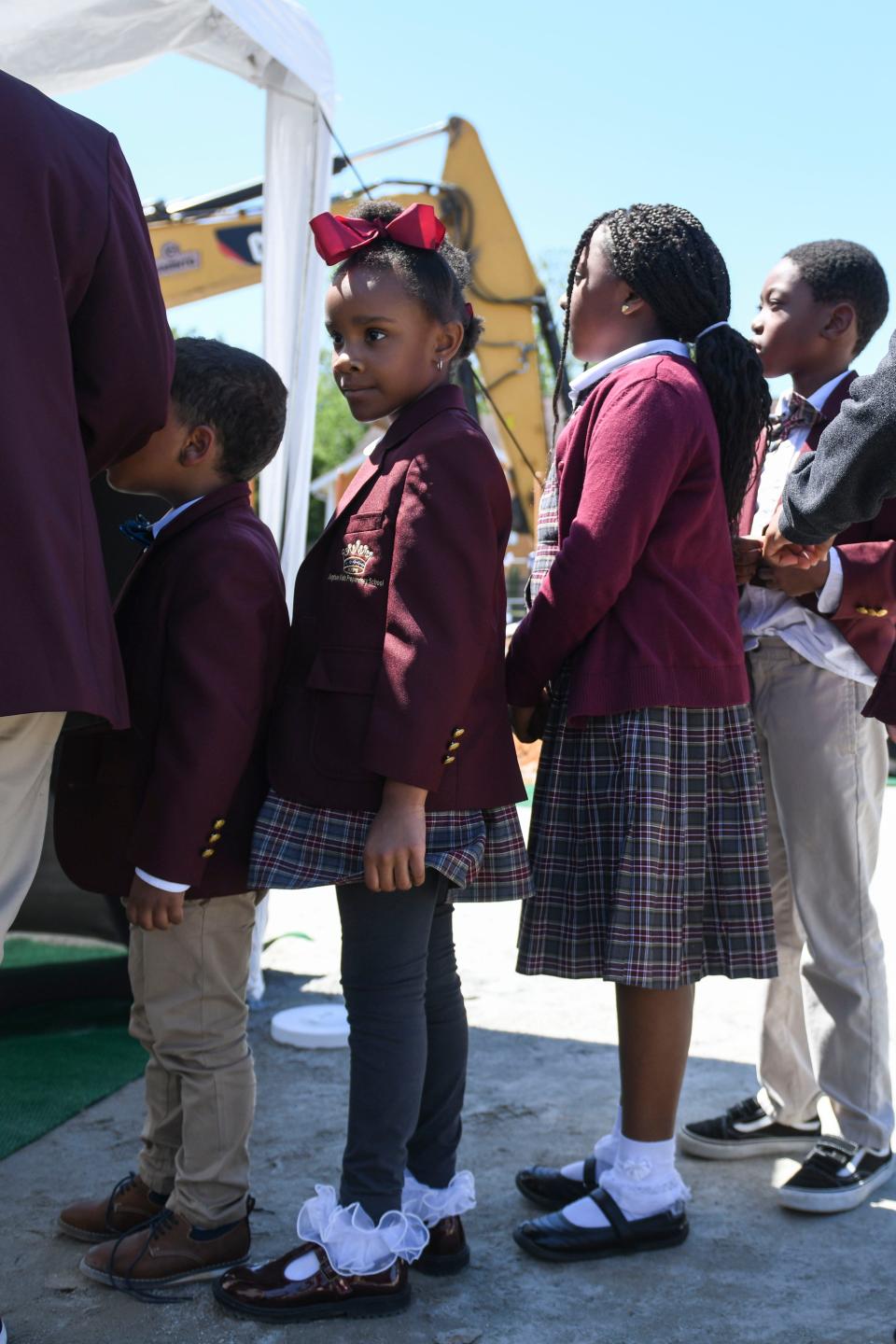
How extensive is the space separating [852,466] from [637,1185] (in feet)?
4.13

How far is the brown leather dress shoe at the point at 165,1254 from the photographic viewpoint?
1948 mm

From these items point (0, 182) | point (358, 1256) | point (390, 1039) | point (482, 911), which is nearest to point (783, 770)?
point (390, 1039)

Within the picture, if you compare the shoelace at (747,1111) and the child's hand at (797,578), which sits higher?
the child's hand at (797,578)

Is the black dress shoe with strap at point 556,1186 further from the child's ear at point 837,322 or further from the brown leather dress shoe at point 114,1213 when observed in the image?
the child's ear at point 837,322

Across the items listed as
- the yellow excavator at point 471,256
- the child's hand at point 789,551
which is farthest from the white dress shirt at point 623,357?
the yellow excavator at point 471,256

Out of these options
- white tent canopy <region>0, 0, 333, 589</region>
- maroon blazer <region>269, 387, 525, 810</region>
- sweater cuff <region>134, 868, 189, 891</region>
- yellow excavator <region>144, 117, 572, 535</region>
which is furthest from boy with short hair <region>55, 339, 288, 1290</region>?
yellow excavator <region>144, 117, 572, 535</region>

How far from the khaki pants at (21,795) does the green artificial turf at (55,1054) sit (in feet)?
3.63

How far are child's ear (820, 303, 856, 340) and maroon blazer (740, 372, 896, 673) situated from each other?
3.7 inches

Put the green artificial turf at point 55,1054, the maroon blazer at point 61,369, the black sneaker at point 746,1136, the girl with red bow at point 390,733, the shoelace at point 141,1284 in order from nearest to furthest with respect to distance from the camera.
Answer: the maroon blazer at point 61,369, the girl with red bow at point 390,733, the shoelace at point 141,1284, the black sneaker at point 746,1136, the green artificial turf at point 55,1054

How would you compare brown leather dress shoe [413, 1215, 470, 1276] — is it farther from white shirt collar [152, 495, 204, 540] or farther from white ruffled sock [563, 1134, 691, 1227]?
white shirt collar [152, 495, 204, 540]

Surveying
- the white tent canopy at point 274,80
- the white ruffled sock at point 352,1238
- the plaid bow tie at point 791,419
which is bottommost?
the white ruffled sock at point 352,1238

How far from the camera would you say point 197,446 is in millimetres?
2072

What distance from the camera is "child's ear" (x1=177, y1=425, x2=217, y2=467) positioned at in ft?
6.77

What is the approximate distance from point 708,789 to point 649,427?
0.63 m
